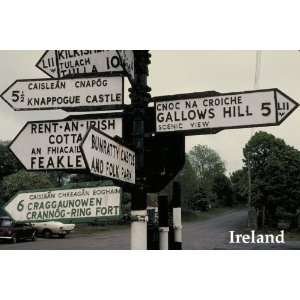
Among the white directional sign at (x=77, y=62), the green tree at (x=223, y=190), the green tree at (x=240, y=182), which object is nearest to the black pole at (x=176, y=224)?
the white directional sign at (x=77, y=62)

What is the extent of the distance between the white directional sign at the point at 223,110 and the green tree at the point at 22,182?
243 cm

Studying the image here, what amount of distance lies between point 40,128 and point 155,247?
1463mm

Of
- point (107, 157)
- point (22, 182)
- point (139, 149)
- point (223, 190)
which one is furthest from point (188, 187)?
point (107, 157)

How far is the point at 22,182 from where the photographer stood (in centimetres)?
728

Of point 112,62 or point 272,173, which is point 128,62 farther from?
point 272,173

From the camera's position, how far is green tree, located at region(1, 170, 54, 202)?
6.55 metres

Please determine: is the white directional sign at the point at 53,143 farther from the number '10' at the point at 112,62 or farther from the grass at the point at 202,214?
the grass at the point at 202,214

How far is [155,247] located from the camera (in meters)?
4.31

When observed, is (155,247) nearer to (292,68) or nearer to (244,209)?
(292,68)

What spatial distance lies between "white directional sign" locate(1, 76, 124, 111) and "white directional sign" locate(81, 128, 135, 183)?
24.8 inches

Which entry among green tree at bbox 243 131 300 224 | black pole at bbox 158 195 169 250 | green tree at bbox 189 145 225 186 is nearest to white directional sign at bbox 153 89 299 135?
black pole at bbox 158 195 169 250

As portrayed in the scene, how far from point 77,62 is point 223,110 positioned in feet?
4.88

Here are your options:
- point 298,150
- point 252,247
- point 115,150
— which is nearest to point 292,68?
point 298,150

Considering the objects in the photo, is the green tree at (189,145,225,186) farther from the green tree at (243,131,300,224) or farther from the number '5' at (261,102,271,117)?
the number '5' at (261,102,271,117)
